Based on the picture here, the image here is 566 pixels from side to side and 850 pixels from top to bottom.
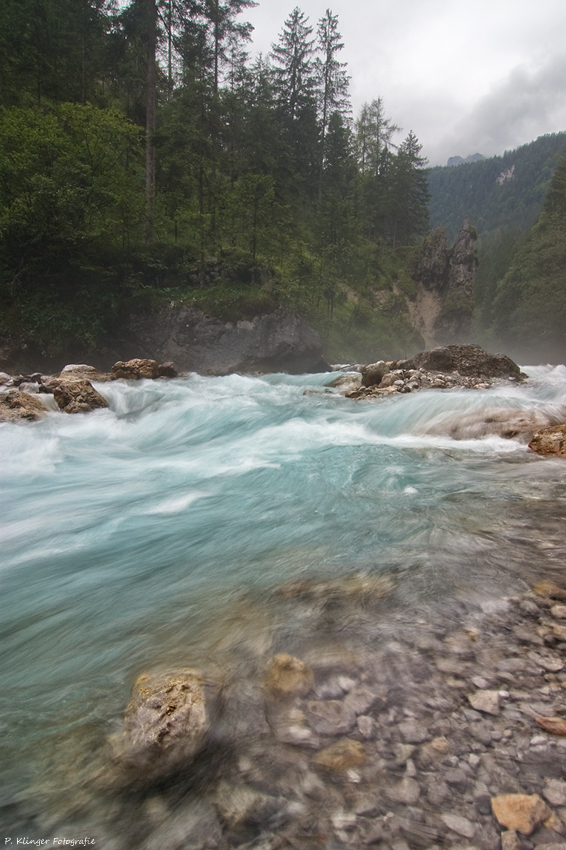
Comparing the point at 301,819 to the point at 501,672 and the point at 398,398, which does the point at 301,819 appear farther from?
the point at 398,398

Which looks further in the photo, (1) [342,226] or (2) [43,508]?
(1) [342,226]

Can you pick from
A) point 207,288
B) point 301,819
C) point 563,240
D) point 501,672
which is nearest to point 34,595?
point 301,819

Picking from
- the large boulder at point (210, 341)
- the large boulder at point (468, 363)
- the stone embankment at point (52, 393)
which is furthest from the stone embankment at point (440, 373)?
the stone embankment at point (52, 393)

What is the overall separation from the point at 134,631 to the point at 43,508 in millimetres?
3231

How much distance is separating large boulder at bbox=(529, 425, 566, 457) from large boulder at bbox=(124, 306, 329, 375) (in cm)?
1319

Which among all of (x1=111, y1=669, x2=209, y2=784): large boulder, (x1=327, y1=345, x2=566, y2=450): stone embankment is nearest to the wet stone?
(x1=111, y1=669, x2=209, y2=784): large boulder

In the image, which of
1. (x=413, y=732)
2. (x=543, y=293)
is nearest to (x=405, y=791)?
(x=413, y=732)

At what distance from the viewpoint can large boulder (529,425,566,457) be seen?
5.76 metres

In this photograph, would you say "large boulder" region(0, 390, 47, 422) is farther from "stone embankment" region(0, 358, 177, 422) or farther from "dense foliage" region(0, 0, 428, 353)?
"dense foliage" region(0, 0, 428, 353)

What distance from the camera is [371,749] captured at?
65.4 inches

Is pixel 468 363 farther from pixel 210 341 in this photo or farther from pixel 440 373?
pixel 210 341

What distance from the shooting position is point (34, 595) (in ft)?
11.0

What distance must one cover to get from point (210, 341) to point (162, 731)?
16.8 meters

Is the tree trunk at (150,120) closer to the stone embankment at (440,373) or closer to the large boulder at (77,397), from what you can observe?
the large boulder at (77,397)
